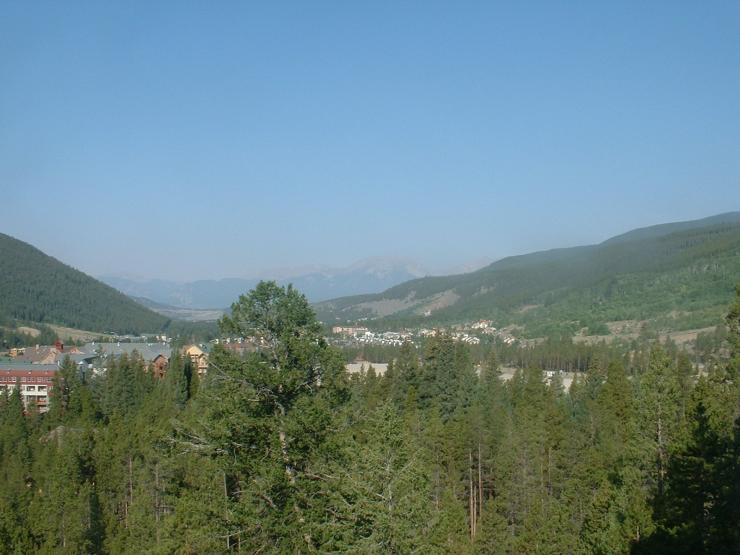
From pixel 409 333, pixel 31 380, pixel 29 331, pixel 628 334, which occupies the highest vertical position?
pixel 29 331

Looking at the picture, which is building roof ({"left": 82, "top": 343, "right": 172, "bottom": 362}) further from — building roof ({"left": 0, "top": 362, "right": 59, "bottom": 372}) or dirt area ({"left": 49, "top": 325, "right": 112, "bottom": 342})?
dirt area ({"left": 49, "top": 325, "right": 112, "bottom": 342})

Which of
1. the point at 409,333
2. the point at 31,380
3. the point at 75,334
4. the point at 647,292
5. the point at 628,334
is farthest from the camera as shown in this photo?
the point at 75,334

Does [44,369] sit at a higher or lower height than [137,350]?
lower

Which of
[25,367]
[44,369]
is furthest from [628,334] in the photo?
[25,367]

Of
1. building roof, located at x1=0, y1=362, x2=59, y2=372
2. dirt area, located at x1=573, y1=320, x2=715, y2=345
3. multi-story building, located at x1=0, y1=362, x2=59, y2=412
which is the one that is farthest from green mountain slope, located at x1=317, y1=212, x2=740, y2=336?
multi-story building, located at x1=0, y1=362, x2=59, y2=412

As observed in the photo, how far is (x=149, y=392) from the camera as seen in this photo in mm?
59906

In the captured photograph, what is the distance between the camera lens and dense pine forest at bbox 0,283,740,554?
13.6m

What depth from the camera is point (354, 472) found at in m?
13.0

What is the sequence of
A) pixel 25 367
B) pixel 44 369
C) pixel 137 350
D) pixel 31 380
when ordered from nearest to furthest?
pixel 31 380 < pixel 44 369 < pixel 25 367 < pixel 137 350

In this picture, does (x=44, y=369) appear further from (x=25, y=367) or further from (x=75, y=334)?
(x=75, y=334)

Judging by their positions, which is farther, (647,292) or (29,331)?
(29,331)

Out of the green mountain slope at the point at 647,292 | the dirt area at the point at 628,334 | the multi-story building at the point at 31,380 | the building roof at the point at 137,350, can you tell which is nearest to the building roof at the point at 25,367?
the multi-story building at the point at 31,380

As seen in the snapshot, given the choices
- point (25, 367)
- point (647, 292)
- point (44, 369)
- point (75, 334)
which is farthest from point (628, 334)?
point (75, 334)

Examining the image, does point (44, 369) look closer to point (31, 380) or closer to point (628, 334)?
point (31, 380)
